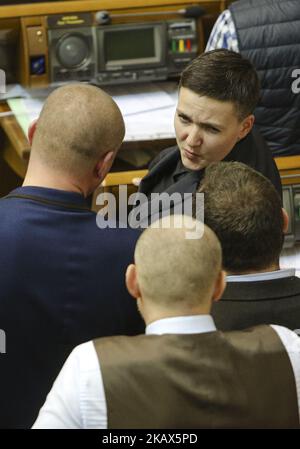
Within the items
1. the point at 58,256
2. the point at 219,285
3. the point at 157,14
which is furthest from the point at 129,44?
the point at 219,285

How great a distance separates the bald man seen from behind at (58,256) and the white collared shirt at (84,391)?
0.25 metres

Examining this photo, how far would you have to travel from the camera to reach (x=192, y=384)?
121cm

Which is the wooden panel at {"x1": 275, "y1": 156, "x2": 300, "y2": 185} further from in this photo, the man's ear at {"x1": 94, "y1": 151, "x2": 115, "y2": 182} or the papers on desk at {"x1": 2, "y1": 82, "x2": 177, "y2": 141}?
the man's ear at {"x1": 94, "y1": 151, "x2": 115, "y2": 182}

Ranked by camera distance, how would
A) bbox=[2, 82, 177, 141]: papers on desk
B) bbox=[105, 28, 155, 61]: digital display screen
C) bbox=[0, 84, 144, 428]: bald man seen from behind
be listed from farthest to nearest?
1. bbox=[105, 28, 155, 61]: digital display screen
2. bbox=[2, 82, 177, 141]: papers on desk
3. bbox=[0, 84, 144, 428]: bald man seen from behind

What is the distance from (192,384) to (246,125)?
83 cm

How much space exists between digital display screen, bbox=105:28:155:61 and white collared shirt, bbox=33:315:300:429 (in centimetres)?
182

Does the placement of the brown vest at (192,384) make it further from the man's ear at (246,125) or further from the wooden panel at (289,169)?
the wooden panel at (289,169)

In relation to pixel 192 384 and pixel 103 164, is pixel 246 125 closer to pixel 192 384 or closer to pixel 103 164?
pixel 103 164

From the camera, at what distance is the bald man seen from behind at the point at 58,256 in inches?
57.5

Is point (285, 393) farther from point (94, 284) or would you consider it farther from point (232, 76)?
point (232, 76)

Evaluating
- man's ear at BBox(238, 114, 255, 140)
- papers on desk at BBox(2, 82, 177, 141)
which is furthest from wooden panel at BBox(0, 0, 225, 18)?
man's ear at BBox(238, 114, 255, 140)

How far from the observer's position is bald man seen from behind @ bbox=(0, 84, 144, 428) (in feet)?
4.79

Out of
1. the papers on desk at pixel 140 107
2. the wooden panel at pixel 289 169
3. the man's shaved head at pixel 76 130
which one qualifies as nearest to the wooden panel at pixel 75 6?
the papers on desk at pixel 140 107
